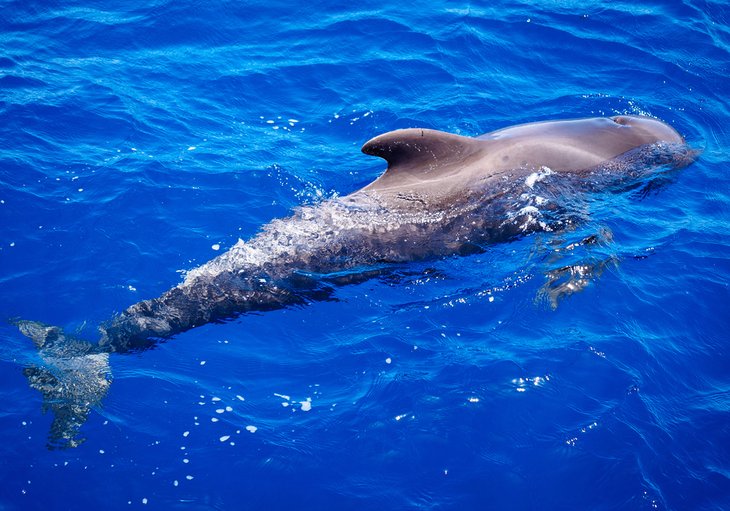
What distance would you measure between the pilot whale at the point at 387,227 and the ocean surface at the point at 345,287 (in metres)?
0.21

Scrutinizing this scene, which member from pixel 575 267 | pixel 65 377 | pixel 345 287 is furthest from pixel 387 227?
pixel 65 377

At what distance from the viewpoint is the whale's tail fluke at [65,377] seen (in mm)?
7102

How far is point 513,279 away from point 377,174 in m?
2.77

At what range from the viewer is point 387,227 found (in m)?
8.41

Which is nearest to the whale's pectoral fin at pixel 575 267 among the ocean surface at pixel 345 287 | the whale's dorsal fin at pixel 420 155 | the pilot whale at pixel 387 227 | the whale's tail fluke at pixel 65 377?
the ocean surface at pixel 345 287

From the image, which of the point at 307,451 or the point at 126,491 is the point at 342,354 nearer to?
the point at 307,451

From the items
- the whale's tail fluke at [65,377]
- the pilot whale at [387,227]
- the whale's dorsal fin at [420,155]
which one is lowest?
the whale's tail fluke at [65,377]

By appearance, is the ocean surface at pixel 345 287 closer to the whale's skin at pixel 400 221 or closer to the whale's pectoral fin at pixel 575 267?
the whale's pectoral fin at pixel 575 267

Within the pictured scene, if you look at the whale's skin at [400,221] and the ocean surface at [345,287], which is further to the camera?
the whale's skin at [400,221]

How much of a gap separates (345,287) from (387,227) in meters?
0.90

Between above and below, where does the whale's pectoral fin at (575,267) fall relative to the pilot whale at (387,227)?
below

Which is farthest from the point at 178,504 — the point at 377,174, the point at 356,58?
the point at 356,58

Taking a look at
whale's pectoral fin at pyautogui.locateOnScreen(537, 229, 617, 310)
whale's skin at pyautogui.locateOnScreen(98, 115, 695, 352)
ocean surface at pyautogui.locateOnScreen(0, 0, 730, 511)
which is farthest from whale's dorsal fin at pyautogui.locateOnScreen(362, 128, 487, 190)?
whale's pectoral fin at pyautogui.locateOnScreen(537, 229, 617, 310)

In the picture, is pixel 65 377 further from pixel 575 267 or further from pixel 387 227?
pixel 575 267
